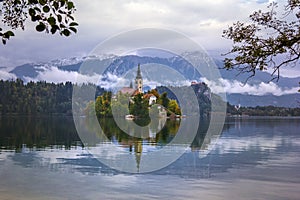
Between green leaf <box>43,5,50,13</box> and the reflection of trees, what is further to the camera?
the reflection of trees

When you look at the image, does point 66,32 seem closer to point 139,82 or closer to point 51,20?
point 51,20

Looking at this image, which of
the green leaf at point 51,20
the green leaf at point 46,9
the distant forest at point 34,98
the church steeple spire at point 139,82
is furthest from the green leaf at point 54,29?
the distant forest at point 34,98

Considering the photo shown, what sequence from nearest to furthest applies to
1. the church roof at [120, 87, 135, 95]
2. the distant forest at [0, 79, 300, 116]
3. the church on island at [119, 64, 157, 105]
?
the church roof at [120, 87, 135, 95]
the church on island at [119, 64, 157, 105]
the distant forest at [0, 79, 300, 116]

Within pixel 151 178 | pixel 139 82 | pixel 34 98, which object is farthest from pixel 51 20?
pixel 34 98

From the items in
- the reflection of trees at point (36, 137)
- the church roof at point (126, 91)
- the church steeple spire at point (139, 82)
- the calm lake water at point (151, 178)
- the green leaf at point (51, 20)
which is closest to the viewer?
the green leaf at point (51, 20)

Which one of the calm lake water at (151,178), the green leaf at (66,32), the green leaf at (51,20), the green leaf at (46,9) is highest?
the green leaf at (46,9)

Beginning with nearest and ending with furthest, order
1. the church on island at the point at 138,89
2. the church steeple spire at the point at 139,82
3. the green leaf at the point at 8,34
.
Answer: the green leaf at the point at 8,34, the church on island at the point at 138,89, the church steeple spire at the point at 139,82

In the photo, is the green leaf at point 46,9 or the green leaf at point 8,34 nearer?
the green leaf at point 46,9

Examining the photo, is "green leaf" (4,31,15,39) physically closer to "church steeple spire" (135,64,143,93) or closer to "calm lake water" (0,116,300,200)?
"calm lake water" (0,116,300,200)

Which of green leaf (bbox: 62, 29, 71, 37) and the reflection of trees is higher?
green leaf (bbox: 62, 29, 71, 37)

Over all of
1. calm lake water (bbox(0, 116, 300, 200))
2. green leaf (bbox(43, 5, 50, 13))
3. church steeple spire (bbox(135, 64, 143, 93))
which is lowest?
calm lake water (bbox(0, 116, 300, 200))

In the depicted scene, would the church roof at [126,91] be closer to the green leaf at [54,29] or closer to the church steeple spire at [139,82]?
the church steeple spire at [139,82]

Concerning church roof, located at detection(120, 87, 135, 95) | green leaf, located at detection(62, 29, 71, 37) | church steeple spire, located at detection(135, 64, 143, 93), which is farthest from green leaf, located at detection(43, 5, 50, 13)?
church steeple spire, located at detection(135, 64, 143, 93)

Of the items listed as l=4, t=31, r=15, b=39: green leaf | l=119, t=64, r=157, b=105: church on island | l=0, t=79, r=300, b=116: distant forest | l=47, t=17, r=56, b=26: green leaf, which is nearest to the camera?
A: l=47, t=17, r=56, b=26: green leaf
